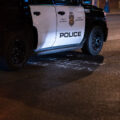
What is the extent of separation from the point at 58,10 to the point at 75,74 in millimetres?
1559

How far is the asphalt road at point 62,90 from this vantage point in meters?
4.83

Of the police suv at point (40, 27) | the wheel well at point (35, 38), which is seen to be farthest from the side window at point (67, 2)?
the wheel well at point (35, 38)

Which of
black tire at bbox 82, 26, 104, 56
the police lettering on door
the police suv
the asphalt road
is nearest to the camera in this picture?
the asphalt road

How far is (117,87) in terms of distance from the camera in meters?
6.18

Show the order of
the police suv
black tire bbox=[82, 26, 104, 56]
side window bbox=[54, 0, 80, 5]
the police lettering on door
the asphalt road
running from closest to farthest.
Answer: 1. the asphalt road
2. the police suv
3. side window bbox=[54, 0, 80, 5]
4. the police lettering on door
5. black tire bbox=[82, 26, 104, 56]

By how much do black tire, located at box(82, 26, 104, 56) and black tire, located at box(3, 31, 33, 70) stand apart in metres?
2.16

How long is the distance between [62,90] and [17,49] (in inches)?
66.8

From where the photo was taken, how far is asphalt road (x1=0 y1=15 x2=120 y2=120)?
483 cm

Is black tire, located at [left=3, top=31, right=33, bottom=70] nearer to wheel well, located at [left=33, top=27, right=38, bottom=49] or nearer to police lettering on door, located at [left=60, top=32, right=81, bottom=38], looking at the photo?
wheel well, located at [left=33, top=27, right=38, bottom=49]

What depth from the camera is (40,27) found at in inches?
285

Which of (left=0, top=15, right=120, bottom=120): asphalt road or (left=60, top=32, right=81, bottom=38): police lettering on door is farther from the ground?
(left=60, top=32, right=81, bottom=38): police lettering on door

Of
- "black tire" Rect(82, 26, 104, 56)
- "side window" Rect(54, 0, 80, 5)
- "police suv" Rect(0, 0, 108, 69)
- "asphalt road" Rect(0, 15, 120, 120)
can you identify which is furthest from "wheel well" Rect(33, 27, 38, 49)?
"black tire" Rect(82, 26, 104, 56)

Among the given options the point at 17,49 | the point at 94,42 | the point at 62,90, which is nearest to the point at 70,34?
the point at 94,42

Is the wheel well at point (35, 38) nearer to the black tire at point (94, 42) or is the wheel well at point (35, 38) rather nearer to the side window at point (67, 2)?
the side window at point (67, 2)
